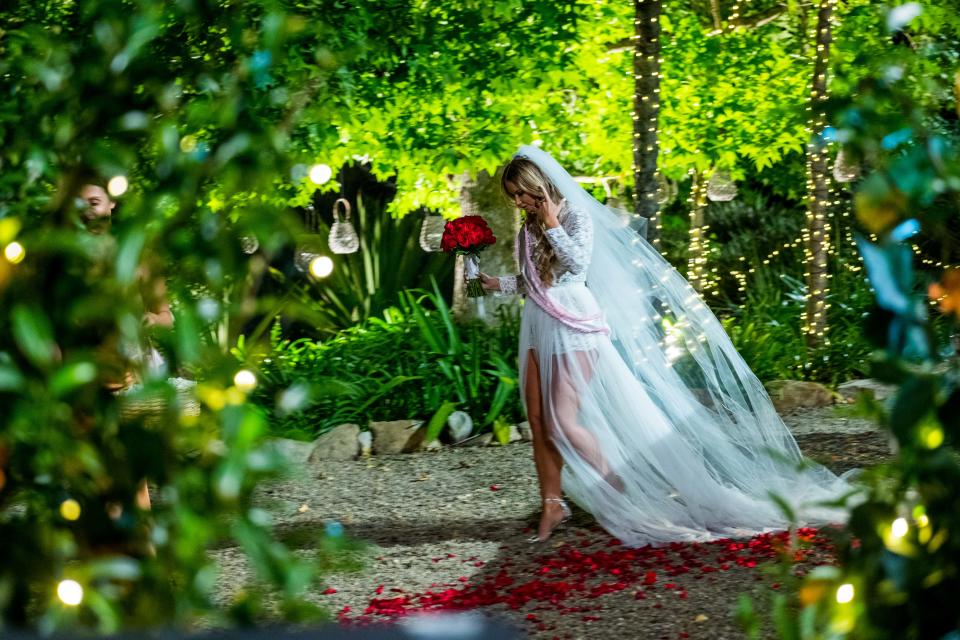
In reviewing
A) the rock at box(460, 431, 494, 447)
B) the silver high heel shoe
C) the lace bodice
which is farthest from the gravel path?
the lace bodice

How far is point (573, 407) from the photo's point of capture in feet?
19.6

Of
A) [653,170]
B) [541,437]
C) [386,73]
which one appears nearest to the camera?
[541,437]

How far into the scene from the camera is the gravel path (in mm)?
4719

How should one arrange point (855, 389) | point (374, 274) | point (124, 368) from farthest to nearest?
point (374, 274) < point (855, 389) < point (124, 368)

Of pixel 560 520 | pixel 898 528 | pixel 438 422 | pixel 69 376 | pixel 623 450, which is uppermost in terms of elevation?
pixel 69 376

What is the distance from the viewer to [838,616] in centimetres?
193

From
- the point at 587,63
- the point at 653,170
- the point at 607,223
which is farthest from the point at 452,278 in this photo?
the point at 607,223

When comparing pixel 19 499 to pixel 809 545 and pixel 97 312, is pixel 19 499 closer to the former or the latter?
pixel 97 312

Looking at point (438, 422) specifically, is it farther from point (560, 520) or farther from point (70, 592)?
point (70, 592)

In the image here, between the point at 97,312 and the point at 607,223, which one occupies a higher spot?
the point at 97,312

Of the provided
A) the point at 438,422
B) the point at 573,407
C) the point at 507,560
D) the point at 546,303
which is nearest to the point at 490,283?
the point at 546,303

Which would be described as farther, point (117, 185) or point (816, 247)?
point (816, 247)

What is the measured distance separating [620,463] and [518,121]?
402cm

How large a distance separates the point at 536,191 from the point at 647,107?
10.2 feet
